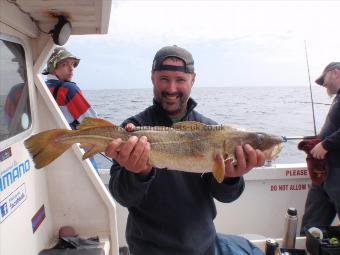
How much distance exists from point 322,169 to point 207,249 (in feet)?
9.77

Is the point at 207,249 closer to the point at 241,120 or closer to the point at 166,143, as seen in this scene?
the point at 166,143

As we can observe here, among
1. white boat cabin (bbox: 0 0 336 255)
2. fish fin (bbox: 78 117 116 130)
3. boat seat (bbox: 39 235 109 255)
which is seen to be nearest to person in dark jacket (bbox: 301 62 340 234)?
white boat cabin (bbox: 0 0 336 255)

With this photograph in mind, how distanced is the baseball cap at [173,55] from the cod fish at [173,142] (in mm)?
547

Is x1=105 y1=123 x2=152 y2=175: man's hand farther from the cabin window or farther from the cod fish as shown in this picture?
the cabin window

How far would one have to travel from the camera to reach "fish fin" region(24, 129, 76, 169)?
7.79ft

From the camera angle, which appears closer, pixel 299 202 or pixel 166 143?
pixel 166 143

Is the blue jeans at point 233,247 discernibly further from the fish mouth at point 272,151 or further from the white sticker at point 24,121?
the white sticker at point 24,121

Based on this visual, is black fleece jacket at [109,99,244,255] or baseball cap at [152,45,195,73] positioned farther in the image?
baseball cap at [152,45,195,73]

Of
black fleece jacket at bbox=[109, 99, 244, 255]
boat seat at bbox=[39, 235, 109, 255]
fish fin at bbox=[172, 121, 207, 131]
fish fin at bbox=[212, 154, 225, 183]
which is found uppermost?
fish fin at bbox=[172, 121, 207, 131]

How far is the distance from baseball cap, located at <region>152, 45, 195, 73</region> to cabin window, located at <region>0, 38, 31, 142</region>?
50.3 inches

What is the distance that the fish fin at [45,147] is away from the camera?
7.79 ft

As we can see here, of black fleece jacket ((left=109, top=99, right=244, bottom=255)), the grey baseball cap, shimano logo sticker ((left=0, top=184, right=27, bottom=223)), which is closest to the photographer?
black fleece jacket ((left=109, top=99, right=244, bottom=255))

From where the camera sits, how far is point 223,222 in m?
5.99

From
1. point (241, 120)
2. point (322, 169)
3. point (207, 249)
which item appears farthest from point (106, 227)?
point (241, 120)
